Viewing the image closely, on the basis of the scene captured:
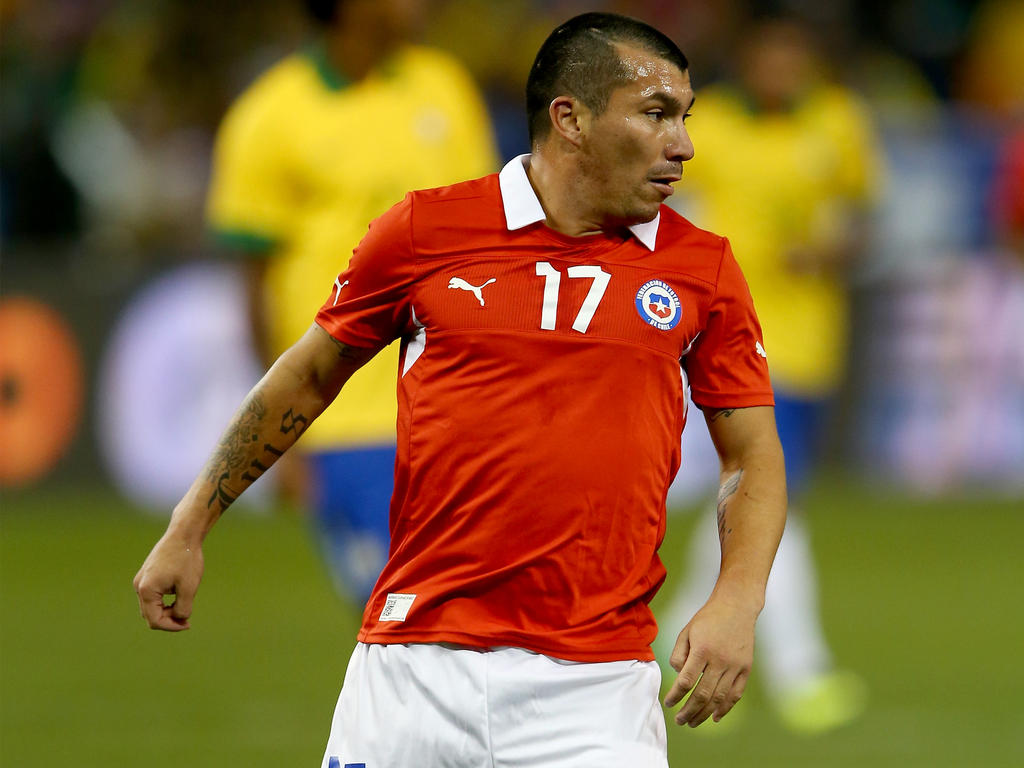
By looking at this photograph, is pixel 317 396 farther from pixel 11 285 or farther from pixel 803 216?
pixel 11 285

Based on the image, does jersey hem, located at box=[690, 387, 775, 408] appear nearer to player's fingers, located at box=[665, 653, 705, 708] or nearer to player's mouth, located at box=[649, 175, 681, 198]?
player's mouth, located at box=[649, 175, 681, 198]

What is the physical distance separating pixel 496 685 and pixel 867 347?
10.4 meters

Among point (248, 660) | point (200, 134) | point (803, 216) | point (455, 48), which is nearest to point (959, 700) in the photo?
point (803, 216)

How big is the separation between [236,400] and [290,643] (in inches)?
142

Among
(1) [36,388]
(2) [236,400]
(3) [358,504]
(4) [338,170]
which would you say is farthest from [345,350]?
(1) [36,388]

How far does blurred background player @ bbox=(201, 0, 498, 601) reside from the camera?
6031 millimetres

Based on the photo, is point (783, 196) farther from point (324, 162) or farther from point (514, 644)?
point (514, 644)

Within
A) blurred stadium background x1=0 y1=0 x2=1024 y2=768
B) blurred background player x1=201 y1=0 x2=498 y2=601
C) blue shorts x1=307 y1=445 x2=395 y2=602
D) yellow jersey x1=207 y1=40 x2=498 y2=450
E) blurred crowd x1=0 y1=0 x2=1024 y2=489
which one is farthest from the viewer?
blurred crowd x1=0 y1=0 x2=1024 y2=489

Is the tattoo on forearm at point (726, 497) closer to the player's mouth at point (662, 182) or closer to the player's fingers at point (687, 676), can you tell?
the player's fingers at point (687, 676)

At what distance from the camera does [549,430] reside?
3.80 m

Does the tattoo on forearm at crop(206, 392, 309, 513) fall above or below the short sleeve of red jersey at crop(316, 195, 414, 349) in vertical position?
below

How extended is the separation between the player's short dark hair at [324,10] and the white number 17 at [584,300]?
105 inches

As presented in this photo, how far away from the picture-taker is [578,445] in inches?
150

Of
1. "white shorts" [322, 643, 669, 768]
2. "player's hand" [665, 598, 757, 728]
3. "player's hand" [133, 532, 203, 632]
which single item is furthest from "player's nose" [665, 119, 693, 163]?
"player's hand" [133, 532, 203, 632]
